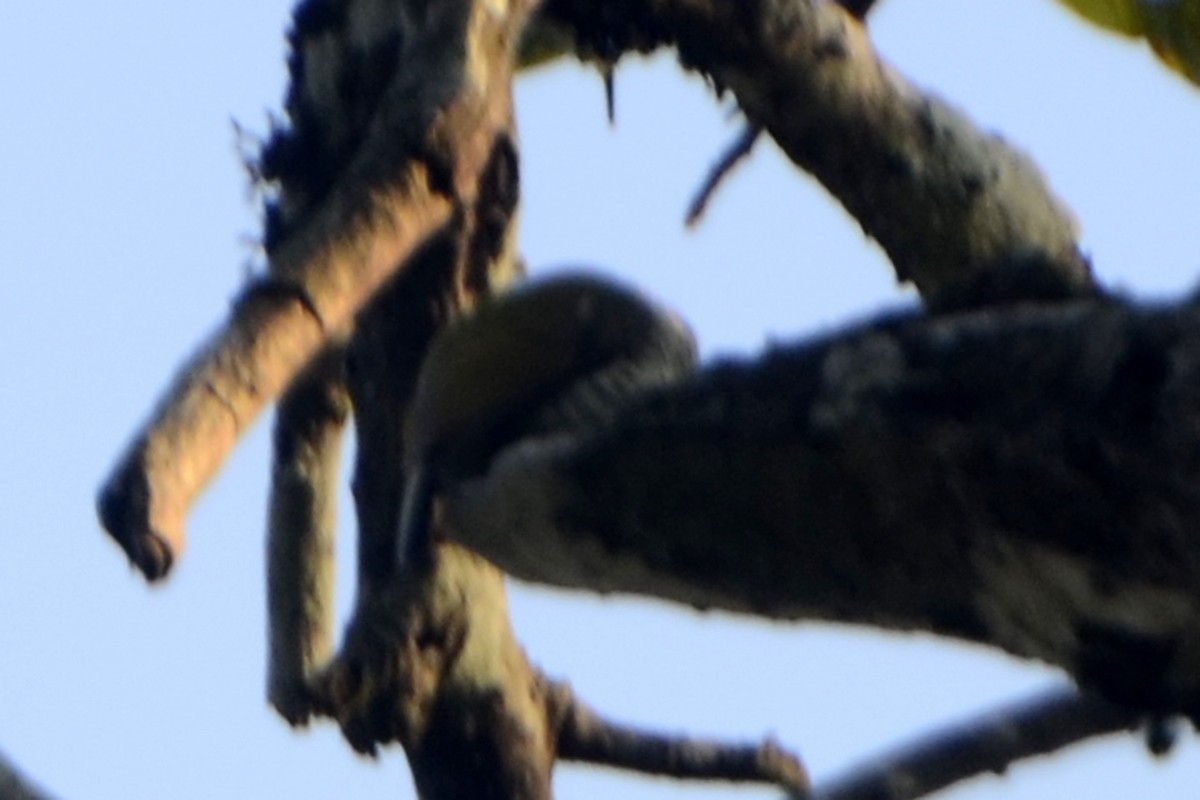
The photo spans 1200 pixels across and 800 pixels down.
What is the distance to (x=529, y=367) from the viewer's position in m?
1.92

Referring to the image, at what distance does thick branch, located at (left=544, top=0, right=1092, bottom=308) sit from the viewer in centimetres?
245

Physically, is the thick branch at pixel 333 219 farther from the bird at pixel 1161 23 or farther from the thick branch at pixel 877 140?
the bird at pixel 1161 23

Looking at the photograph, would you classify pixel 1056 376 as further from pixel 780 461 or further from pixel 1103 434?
pixel 780 461

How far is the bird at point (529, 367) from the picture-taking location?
5.90 ft

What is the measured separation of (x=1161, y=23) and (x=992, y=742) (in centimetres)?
97

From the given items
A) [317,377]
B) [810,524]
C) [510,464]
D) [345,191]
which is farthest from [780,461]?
[317,377]

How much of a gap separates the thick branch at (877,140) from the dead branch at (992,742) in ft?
2.65

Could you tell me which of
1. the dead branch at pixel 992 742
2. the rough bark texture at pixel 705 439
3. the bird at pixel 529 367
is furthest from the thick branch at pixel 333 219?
the dead branch at pixel 992 742

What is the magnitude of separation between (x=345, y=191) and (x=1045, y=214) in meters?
1.12

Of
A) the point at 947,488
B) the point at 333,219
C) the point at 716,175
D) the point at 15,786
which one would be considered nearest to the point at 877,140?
the point at 716,175

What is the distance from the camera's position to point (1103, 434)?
3.91 feet

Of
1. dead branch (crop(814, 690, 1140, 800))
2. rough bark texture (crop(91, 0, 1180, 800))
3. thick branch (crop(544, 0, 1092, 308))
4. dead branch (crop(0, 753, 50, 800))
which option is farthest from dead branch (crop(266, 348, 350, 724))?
dead branch (crop(0, 753, 50, 800))

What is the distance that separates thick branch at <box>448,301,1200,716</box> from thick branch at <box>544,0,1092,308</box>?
41.4 inches

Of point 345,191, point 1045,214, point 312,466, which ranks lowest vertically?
point 1045,214
